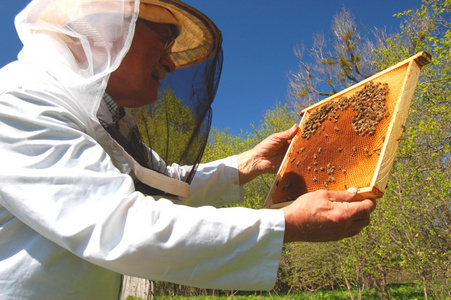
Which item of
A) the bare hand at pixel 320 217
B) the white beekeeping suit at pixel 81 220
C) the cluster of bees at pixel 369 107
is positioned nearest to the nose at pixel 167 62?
the white beekeeping suit at pixel 81 220

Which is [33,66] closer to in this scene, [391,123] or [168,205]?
[168,205]

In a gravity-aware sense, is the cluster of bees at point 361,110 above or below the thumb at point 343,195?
above

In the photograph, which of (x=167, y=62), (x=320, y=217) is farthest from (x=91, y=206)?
(x=167, y=62)

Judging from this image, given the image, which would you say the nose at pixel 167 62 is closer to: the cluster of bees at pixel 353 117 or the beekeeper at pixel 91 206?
the beekeeper at pixel 91 206

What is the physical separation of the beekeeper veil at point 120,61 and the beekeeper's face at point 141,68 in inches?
3.3

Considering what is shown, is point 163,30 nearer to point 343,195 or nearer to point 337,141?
point 337,141

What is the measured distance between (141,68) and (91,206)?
4.00 feet

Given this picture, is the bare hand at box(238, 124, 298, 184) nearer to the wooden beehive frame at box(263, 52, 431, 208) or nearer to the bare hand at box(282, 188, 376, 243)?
the wooden beehive frame at box(263, 52, 431, 208)

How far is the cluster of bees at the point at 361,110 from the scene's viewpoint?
236 centimetres

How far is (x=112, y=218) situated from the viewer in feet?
4.42

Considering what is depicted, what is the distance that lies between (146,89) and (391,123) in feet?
5.22

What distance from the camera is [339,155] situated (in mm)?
2441

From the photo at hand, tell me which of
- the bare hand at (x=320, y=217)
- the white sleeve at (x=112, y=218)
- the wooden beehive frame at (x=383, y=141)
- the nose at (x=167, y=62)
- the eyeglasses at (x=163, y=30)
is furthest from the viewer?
Answer: the nose at (x=167, y=62)

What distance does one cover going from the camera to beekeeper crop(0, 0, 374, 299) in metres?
1.35
